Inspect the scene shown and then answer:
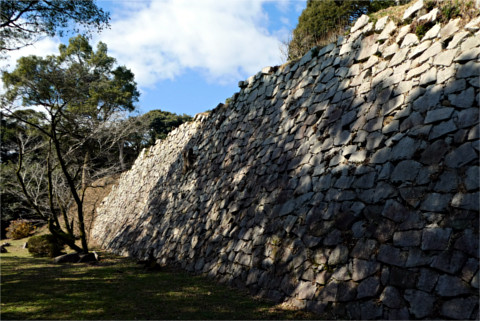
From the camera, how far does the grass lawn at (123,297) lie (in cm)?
489

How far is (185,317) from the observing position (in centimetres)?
477

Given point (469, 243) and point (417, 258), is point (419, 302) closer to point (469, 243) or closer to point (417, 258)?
point (417, 258)

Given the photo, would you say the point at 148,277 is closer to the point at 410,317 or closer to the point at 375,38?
the point at 410,317

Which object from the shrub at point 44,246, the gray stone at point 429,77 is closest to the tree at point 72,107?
the shrub at point 44,246

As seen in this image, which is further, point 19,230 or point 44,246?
point 19,230

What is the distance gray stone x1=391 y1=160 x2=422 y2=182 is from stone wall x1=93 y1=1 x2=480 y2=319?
16 millimetres

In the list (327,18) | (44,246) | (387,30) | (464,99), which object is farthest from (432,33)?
(44,246)

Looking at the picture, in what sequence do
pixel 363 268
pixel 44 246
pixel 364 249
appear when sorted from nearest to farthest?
pixel 363 268 → pixel 364 249 → pixel 44 246

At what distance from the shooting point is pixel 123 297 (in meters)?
5.91

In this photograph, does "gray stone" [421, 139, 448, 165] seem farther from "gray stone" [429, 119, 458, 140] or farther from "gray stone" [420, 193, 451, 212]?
"gray stone" [420, 193, 451, 212]

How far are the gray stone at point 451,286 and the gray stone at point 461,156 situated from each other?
4.44 feet

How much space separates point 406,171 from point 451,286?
1585 millimetres

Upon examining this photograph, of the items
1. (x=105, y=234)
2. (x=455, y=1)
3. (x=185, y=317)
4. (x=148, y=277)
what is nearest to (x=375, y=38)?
(x=455, y=1)

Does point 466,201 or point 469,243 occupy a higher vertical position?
point 466,201
